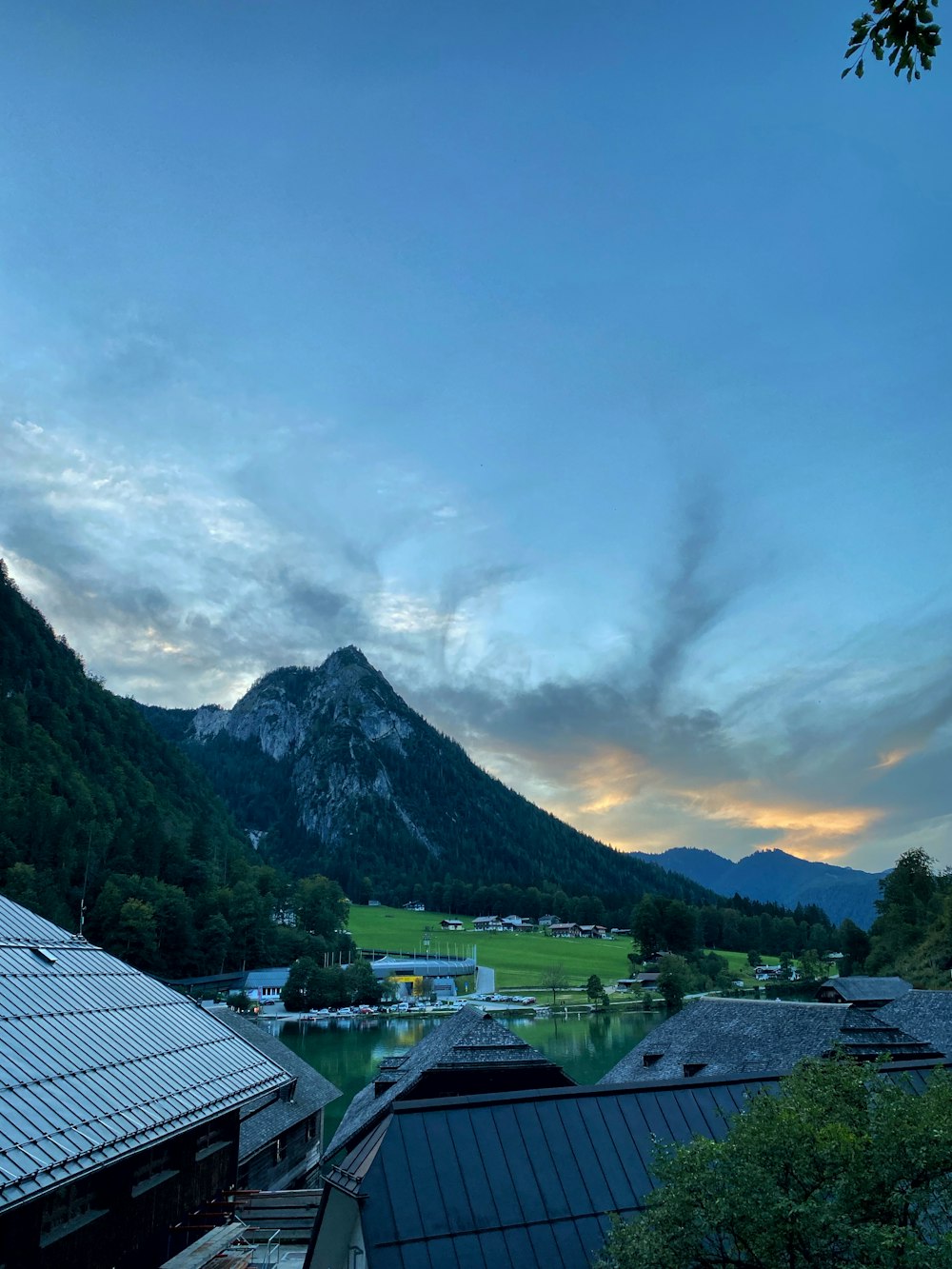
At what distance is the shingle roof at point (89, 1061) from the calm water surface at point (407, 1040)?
1665 inches

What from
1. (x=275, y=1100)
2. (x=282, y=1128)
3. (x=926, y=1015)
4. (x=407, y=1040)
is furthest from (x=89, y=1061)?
(x=407, y=1040)

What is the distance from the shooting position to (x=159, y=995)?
2302 centimetres

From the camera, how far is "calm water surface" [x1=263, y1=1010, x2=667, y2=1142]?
76062mm

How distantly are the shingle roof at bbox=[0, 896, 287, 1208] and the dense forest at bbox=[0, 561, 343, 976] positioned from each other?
291ft

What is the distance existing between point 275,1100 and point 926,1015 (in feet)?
128

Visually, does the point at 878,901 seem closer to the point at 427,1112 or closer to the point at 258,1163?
the point at 258,1163

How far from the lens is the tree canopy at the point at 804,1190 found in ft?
31.7

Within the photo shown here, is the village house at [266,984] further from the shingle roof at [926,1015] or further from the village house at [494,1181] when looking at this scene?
the village house at [494,1181]

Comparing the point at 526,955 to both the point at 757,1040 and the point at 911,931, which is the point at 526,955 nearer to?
the point at 911,931

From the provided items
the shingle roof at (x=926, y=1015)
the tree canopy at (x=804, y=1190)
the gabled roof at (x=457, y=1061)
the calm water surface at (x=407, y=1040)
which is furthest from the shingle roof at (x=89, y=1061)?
the shingle roof at (x=926, y=1015)

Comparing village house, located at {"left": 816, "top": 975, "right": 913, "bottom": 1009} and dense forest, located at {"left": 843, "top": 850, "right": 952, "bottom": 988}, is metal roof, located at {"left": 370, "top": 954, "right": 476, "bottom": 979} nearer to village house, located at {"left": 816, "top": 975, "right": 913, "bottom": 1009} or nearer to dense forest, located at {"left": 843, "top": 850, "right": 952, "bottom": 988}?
dense forest, located at {"left": 843, "top": 850, "right": 952, "bottom": 988}

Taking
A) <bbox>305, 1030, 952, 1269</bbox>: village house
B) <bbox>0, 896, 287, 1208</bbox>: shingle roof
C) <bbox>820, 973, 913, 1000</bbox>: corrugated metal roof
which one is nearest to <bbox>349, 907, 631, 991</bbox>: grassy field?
<bbox>820, 973, 913, 1000</bbox>: corrugated metal roof

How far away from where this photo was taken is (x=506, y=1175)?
15.3 metres

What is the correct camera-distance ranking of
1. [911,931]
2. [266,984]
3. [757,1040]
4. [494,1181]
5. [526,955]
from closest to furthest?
[494,1181], [757,1040], [911,931], [266,984], [526,955]
